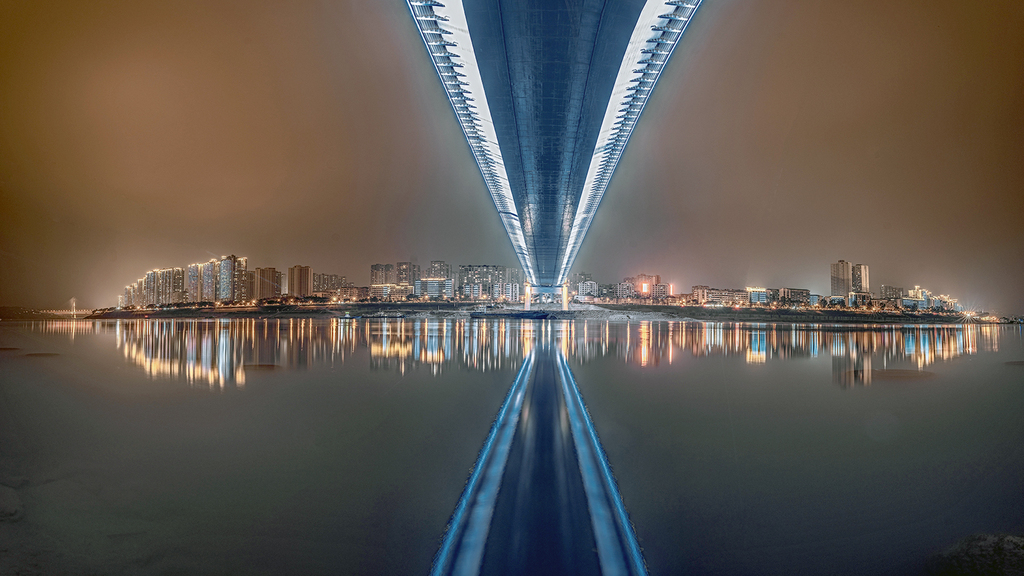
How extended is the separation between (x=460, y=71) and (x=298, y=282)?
114m

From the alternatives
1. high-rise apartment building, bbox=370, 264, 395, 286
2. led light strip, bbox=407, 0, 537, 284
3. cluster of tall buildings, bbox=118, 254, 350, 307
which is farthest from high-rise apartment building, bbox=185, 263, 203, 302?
led light strip, bbox=407, 0, 537, 284

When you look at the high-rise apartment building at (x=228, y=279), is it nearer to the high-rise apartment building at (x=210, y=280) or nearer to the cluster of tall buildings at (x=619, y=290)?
the high-rise apartment building at (x=210, y=280)

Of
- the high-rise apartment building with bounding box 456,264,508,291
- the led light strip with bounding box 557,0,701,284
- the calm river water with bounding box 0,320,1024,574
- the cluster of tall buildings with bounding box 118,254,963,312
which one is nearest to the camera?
the calm river water with bounding box 0,320,1024,574

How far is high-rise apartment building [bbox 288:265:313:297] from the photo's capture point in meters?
116

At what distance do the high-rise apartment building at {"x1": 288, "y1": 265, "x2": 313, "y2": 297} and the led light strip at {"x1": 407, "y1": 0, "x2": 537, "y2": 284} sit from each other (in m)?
104

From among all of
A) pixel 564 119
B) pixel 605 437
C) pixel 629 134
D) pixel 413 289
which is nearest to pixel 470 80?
pixel 564 119

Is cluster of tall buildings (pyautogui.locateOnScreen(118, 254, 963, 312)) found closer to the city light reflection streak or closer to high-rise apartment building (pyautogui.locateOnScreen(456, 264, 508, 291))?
high-rise apartment building (pyautogui.locateOnScreen(456, 264, 508, 291))

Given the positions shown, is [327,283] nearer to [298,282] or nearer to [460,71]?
[298,282]

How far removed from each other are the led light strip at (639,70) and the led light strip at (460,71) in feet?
11.7

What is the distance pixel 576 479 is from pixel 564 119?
45.6ft

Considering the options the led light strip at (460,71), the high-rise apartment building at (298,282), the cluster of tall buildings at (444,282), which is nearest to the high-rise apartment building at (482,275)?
the cluster of tall buildings at (444,282)

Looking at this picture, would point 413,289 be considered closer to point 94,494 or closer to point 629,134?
point 629,134

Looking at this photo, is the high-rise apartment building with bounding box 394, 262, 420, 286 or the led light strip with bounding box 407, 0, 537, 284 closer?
the led light strip with bounding box 407, 0, 537, 284

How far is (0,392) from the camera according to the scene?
791 centimetres
